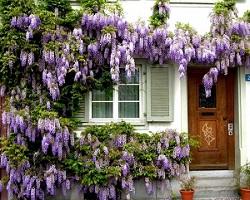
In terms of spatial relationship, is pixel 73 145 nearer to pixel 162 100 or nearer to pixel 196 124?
pixel 162 100

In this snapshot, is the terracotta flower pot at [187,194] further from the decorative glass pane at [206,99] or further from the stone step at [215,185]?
the decorative glass pane at [206,99]

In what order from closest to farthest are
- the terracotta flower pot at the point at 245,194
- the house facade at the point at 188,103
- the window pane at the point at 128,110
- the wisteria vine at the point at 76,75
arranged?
the wisteria vine at the point at 76,75 → the terracotta flower pot at the point at 245,194 → the house facade at the point at 188,103 → the window pane at the point at 128,110

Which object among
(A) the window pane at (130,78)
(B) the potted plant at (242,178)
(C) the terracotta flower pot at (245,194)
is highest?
(A) the window pane at (130,78)

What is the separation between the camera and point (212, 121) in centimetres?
928

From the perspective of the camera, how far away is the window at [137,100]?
28.8 feet

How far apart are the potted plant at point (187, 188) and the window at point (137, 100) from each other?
4.56 feet

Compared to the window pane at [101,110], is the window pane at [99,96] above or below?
above

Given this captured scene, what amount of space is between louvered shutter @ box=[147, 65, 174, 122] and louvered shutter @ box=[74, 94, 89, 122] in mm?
1381

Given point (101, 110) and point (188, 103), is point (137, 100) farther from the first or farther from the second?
point (188, 103)

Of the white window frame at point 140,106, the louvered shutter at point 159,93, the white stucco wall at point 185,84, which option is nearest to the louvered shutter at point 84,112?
the white window frame at point 140,106

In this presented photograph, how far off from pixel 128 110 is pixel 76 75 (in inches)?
60.6

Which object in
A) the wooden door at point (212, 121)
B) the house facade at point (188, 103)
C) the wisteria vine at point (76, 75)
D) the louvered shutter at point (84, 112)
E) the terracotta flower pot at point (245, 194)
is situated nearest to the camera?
the wisteria vine at point (76, 75)

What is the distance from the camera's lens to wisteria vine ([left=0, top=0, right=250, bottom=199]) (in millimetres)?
8031

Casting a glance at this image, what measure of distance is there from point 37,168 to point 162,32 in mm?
3957
